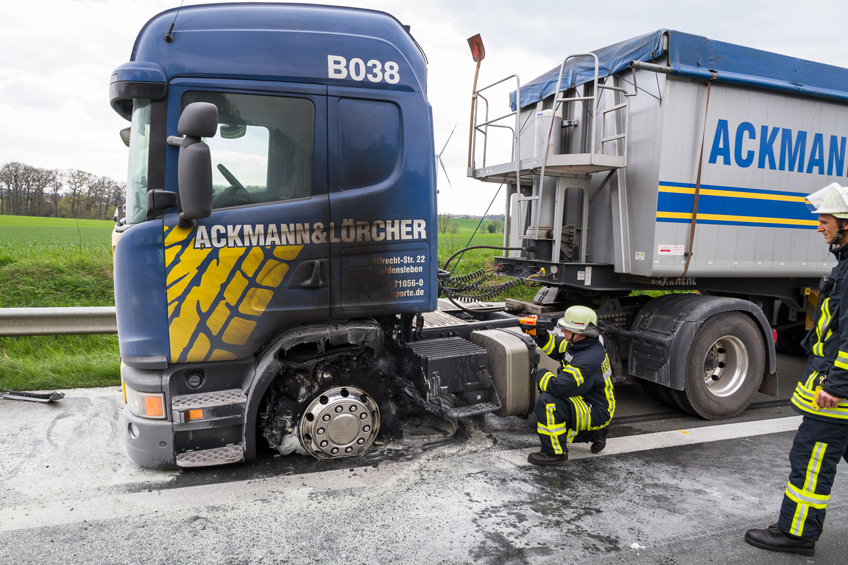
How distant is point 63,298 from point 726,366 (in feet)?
29.5

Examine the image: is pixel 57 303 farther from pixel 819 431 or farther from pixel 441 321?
pixel 819 431

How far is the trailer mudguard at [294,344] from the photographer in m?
3.55

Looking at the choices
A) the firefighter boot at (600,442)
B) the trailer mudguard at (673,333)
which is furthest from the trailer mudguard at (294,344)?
the trailer mudguard at (673,333)

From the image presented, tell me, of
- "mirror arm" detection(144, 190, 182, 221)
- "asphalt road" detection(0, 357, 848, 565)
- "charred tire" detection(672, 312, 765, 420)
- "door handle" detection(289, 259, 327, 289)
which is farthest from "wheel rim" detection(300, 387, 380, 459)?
"charred tire" detection(672, 312, 765, 420)

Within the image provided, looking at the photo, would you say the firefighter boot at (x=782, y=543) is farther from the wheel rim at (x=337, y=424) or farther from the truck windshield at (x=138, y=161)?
the truck windshield at (x=138, y=161)

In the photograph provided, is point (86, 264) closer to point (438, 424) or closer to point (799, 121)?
point (438, 424)

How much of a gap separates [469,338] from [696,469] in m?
2.00

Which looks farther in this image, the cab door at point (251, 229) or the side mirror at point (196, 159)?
the cab door at point (251, 229)

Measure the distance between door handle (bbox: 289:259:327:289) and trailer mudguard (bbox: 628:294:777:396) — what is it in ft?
10.4

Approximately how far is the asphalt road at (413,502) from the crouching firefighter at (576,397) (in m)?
0.17

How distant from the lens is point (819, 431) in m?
2.86

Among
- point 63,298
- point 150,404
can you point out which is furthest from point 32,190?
point 150,404

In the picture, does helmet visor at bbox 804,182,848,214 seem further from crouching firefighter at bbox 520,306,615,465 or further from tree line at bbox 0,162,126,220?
tree line at bbox 0,162,126,220

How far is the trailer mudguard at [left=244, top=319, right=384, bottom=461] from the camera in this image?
3555mm
